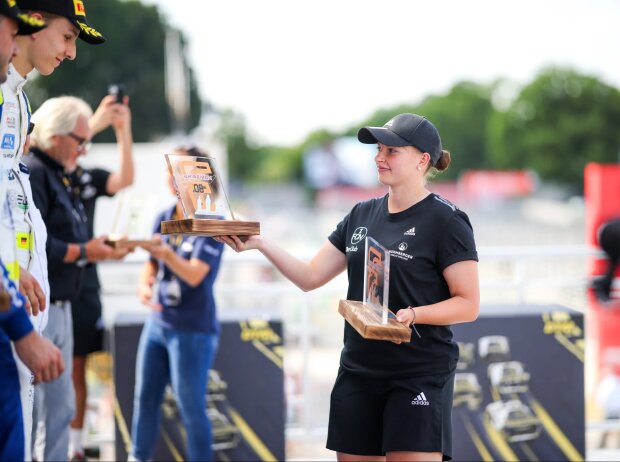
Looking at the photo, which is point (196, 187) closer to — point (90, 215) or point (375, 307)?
point (375, 307)

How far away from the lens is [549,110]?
67062 mm

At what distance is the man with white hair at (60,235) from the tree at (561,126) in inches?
2455

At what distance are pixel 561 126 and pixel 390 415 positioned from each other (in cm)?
6595

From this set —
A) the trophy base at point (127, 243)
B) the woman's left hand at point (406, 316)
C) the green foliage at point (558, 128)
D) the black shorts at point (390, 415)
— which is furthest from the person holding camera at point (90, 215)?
the green foliage at point (558, 128)

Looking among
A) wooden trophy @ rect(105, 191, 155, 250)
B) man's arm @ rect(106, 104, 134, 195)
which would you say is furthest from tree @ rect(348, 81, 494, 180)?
wooden trophy @ rect(105, 191, 155, 250)

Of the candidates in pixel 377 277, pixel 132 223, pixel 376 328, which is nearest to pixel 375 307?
pixel 377 277

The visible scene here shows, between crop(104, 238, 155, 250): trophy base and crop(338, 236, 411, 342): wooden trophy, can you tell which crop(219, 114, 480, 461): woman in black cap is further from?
crop(104, 238, 155, 250): trophy base

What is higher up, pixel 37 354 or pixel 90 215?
pixel 90 215

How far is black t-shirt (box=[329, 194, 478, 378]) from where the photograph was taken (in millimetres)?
2861

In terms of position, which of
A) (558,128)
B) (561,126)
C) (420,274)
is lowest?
(420,274)

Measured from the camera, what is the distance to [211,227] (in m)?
2.89

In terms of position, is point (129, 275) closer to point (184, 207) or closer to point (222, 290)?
point (222, 290)

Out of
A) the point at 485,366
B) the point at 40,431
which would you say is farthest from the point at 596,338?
the point at 40,431

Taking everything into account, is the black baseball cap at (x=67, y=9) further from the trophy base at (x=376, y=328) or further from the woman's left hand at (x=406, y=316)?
the woman's left hand at (x=406, y=316)
